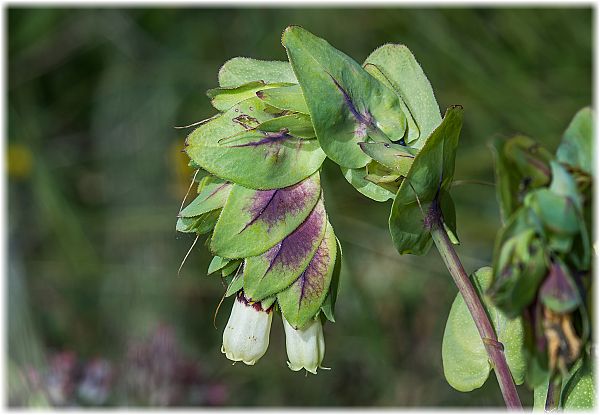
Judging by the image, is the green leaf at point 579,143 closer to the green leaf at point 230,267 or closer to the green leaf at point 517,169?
the green leaf at point 517,169

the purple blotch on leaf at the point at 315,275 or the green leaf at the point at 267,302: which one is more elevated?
the purple blotch on leaf at the point at 315,275

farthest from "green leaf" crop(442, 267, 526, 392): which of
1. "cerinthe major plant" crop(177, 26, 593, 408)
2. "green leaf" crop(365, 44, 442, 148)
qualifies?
"green leaf" crop(365, 44, 442, 148)

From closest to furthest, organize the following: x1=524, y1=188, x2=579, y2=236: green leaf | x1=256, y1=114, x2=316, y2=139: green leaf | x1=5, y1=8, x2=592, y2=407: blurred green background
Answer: x1=524, y1=188, x2=579, y2=236: green leaf → x1=256, y1=114, x2=316, y2=139: green leaf → x1=5, y1=8, x2=592, y2=407: blurred green background

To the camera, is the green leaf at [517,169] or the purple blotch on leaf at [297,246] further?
the purple blotch on leaf at [297,246]

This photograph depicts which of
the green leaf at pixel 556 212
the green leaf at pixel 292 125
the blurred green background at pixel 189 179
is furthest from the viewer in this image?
the blurred green background at pixel 189 179

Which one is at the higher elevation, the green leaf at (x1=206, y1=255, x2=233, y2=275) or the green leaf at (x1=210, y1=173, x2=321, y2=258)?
the green leaf at (x1=210, y1=173, x2=321, y2=258)

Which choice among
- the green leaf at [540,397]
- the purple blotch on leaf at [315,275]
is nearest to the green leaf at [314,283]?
the purple blotch on leaf at [315,275]

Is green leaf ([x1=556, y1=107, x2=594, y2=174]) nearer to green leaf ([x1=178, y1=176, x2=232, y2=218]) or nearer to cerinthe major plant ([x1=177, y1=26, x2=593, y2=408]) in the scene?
cerinthe major plant ([x1=177, y1=26, x2=593, y2=408])
